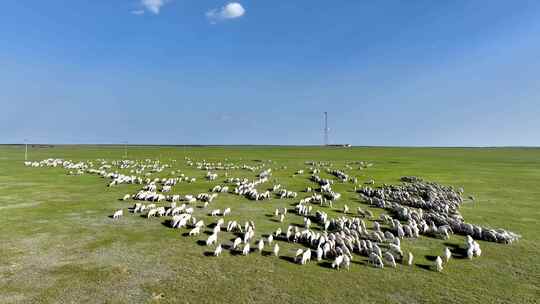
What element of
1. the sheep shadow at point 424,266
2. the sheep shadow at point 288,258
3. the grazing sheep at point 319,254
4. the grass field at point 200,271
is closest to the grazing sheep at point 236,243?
the grass field at point 200,271

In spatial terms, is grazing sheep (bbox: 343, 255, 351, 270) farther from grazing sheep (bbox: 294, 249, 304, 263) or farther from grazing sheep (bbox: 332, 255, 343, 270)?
grazing sheep (bbox: 294, 249, 304, 263)

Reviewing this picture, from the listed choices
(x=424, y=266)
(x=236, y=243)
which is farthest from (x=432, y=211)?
(x=236, y=243)

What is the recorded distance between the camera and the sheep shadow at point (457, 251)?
11789 mm

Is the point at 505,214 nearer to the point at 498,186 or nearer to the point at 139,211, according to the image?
the point at 498,186

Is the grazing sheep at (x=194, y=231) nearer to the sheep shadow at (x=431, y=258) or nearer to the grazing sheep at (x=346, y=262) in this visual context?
the grazing sheep at (x=346, y=262)

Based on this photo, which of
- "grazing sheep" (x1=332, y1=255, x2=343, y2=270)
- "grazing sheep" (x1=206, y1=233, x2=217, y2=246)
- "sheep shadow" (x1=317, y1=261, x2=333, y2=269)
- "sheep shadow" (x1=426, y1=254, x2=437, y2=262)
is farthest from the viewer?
"grazing sheep" (x1=206, y1=233, x2=217, y2=246)

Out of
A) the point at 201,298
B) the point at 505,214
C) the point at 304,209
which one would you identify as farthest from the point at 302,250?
the point at 505,214

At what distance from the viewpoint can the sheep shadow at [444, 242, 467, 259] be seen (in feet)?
38.7

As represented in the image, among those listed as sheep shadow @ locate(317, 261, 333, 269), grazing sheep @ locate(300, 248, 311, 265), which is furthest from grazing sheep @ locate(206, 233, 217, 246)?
sheep shadow @ locate(317, 261, 333, 269)

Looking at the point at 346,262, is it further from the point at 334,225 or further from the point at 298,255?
the point at 334,225

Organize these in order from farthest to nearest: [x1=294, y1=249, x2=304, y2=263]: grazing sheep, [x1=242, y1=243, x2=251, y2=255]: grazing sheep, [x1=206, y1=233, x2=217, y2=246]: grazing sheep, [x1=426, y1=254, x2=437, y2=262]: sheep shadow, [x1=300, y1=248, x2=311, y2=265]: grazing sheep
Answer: [x1=206, y1=233, x2=217, y2=246]: grazing sheep, [x1=242, y1=243, x2=251, y2=255]: grazing sheep, [x1=426, y1=254, x2=437, y2=262]: sheep shadow, [x1=294, y1=249, x2=304, y2=263]: grazing sheep, [x1=300, y1=248, x2=311, y2=265]: grazing sheep

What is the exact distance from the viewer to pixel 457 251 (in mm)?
12320

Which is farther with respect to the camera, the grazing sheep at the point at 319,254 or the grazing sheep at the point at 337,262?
the grazing sheep at the point at 319,254

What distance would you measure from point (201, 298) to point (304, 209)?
35.6 ft
